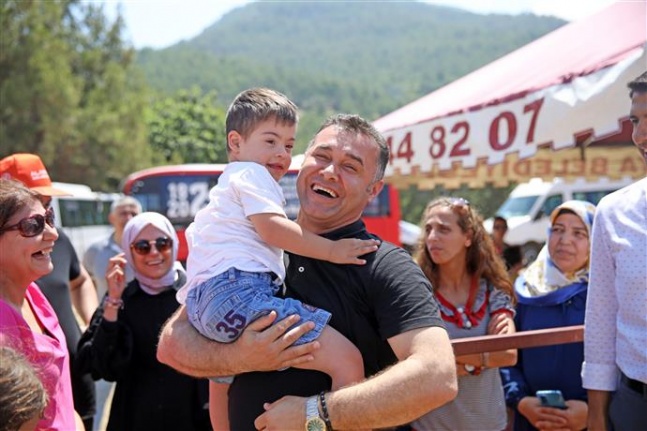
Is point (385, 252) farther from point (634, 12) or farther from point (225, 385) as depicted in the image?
point (634, 12)

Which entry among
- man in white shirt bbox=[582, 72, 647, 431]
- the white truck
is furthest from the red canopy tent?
the white truck

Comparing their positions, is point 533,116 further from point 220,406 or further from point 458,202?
point 220,406

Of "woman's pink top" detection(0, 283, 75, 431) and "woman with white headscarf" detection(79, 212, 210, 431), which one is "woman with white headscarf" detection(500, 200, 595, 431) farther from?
"woman's pink top" detection(0, 283, 75, 431)

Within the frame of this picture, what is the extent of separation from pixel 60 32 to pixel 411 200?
26.8m

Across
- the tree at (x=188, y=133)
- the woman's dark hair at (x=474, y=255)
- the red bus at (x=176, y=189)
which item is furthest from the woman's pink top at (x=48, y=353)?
the tree at (x=188, y=133)

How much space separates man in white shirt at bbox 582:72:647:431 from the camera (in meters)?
2.58

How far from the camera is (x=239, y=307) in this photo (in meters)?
2.15

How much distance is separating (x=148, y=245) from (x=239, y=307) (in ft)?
6.08

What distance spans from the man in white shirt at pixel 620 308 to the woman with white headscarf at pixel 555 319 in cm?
57

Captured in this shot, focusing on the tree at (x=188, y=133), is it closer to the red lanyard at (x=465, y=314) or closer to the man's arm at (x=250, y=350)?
the red lanyard at (x=465, y=314)

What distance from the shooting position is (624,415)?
8.56 feet

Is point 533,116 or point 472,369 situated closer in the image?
point 472,369

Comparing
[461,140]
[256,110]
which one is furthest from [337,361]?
[461,140]

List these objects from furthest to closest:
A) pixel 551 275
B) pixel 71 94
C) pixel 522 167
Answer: pixel 71 94
pixel 522 167
pixel 551 275
